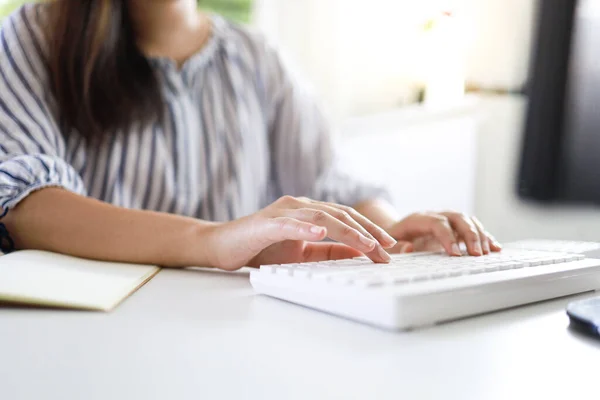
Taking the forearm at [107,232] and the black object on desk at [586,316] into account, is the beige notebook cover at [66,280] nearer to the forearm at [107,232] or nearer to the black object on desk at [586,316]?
the forearm at [107,232]

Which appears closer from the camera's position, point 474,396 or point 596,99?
point 474,396

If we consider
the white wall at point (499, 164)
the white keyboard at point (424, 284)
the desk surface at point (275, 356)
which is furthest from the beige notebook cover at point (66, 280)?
the white wall at point (499, 164)

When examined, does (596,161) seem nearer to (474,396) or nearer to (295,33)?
(474,396)

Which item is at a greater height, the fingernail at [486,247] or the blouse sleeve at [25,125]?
the blouse sleeve at [25,125]

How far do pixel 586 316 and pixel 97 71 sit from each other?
0.85m

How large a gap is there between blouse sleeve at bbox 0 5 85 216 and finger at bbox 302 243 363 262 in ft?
1.11

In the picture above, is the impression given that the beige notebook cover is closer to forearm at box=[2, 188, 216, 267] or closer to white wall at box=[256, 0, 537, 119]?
forearm at box=[2, 188, 216, 267]

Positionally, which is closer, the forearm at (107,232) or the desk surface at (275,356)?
the desk surface at (275,356)

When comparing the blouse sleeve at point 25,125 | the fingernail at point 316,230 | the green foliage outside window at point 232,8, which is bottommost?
the fingernail at point 316,230

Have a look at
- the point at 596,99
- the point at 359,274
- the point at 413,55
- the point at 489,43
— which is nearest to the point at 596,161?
the point at 596,99

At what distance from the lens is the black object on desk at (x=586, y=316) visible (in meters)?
0.40

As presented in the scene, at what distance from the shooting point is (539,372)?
33 centimetres

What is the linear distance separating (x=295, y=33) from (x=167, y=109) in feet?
3.84

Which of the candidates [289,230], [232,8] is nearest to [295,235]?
[289,230]
